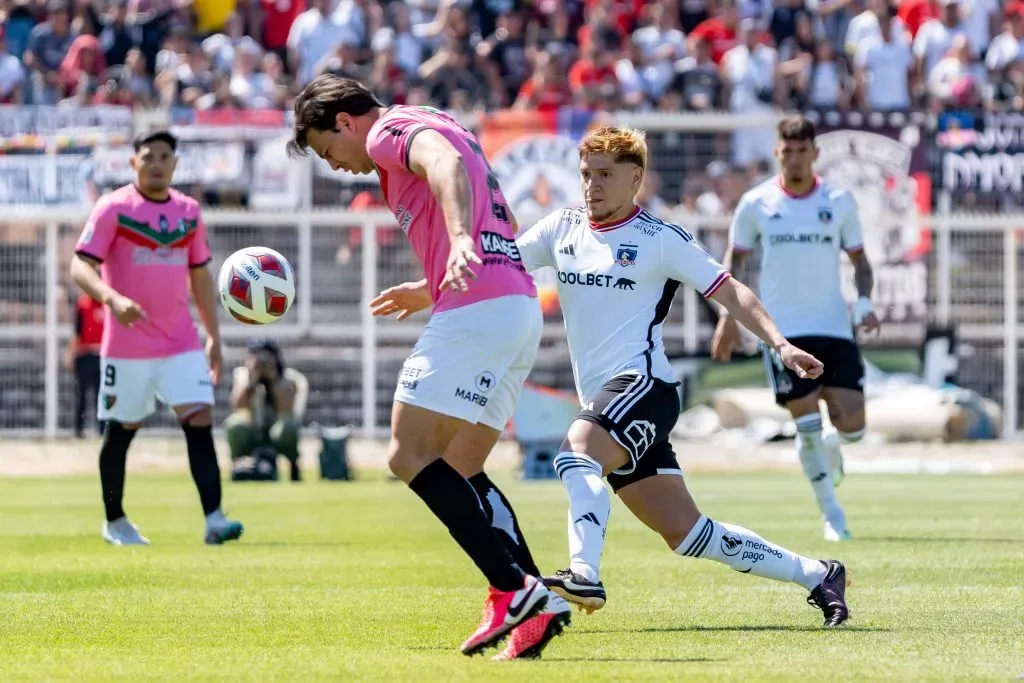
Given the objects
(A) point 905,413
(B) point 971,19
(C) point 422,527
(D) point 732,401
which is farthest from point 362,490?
(B) point 971,19

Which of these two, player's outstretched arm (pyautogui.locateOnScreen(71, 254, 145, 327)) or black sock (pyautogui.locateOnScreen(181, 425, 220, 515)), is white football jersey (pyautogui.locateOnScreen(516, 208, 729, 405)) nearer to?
player's outstretched arm (pyautogui.locateOnScreen(71, 254, 145, 327))

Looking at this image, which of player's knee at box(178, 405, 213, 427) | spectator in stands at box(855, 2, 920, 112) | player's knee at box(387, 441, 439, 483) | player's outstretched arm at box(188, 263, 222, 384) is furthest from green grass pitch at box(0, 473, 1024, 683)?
spectator in stands at box(855, 2, 920, 112)

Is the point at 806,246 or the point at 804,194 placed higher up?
the point at 804,194

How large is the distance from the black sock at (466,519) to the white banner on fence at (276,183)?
53.5 feet

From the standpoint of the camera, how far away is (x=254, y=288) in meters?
9.48

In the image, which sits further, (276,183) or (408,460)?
(276,183)

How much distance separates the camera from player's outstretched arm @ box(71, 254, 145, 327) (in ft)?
38.5

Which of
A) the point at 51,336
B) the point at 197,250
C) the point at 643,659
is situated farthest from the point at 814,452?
the point at 51,336

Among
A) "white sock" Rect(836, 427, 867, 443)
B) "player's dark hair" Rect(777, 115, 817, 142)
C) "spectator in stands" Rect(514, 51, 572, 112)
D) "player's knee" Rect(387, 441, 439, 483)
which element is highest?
"spectator in stands" Rect(514, 51, 572, 112)

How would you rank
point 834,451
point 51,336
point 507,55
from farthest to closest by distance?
point 507,55 < point 51,336 < point 834,451

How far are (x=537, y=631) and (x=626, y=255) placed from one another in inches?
69.3

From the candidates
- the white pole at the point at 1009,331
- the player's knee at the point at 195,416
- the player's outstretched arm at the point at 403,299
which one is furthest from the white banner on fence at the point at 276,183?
the player's outstretched arm at the point at 403,299

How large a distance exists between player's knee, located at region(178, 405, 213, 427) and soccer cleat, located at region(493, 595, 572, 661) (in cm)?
585

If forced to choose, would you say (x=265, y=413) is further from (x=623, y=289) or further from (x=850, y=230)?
(x=623, y=289)
